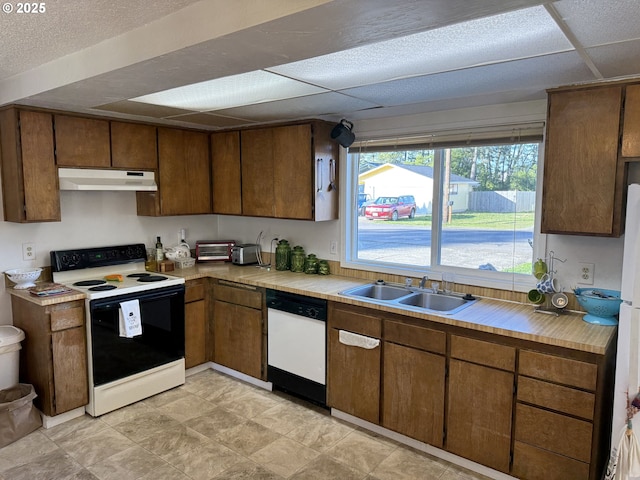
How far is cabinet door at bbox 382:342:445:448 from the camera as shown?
8.63 ft

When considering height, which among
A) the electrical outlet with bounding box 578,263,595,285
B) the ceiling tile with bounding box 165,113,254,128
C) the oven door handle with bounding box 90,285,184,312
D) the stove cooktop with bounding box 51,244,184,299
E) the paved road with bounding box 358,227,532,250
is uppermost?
the ceiling tile with bounding box 165,113,254,128

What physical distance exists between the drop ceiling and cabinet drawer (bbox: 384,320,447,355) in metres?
1.42

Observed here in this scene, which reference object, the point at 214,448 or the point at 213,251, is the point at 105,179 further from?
the point at 214,448

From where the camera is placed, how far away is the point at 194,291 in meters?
3.76

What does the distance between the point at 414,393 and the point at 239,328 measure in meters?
1.59

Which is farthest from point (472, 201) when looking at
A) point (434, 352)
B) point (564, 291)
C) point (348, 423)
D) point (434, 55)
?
point (348, 423)

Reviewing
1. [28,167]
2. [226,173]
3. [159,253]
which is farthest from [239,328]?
[28,167]

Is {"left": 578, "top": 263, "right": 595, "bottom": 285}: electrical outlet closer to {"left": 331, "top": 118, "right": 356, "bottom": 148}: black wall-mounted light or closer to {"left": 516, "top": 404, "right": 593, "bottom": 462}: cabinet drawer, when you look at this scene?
{"left": 516, "top": 404, "right": 593, "bottom": 462}: cabinet drawer

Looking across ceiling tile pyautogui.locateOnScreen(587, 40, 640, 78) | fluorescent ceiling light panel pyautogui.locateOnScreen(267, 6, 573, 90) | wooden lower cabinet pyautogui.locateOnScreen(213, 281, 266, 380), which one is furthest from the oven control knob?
ceiling tile pyautogui.locateOnScreen(587, 40, 640, 78)

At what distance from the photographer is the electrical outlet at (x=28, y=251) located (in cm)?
329

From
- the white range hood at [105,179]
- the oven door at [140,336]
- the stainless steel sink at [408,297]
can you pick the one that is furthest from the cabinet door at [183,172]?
the stainless steel sink at [408,297]

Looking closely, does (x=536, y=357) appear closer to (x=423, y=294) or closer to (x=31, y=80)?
(x=423, y=294)

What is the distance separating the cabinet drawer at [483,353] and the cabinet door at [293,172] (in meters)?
1.53

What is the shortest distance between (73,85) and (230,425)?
232cm
